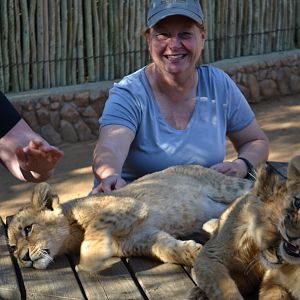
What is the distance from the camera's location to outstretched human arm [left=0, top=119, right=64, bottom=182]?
7.33 ft

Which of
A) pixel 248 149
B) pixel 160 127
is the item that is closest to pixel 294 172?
pixel 160 127

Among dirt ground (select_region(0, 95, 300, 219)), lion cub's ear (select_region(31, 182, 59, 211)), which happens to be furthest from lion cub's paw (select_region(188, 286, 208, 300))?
dirt ground (select_region(0, 95, 300, 219))

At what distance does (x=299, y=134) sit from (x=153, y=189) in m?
4.21

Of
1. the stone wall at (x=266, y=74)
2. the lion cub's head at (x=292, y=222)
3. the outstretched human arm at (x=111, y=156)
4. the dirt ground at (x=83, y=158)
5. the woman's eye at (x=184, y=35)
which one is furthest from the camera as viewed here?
the stone wall at (x=266, y=74)

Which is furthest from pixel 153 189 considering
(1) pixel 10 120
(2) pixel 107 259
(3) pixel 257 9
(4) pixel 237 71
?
(3) pixel 257 9

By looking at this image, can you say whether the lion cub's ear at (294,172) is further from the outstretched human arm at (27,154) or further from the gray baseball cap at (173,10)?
the gray baseball cap at (173,10)

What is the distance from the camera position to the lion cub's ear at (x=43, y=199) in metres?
2.28

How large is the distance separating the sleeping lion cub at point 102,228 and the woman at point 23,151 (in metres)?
0.10

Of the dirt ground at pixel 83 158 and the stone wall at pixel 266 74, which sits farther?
the stone wall at pixel 266 74

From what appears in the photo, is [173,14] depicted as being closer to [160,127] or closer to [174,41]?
[174,41]

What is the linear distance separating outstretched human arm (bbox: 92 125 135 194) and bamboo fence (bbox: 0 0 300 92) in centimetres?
353

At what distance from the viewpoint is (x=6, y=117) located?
270 cm

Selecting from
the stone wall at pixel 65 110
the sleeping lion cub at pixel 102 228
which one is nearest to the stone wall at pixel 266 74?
the stone wall at pixel 65 110

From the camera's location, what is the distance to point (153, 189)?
2.57 metres
